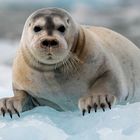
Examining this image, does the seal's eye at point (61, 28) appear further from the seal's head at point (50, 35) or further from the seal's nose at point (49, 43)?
the seal's nose at point (49, 43)

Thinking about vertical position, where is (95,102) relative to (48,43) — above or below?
below

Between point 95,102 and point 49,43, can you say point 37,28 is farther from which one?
point 95,102

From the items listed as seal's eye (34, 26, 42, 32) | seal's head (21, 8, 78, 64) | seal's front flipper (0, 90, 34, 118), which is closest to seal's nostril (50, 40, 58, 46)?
seal's head (21, 8, 78, 64)

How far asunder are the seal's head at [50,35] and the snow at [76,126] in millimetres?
380

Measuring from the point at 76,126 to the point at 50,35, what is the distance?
59cm

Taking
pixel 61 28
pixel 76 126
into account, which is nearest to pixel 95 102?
pixel 76 126

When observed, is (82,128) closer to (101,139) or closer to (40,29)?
(101,139)

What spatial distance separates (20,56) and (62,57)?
569 millimetres

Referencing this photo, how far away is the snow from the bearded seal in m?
0.15

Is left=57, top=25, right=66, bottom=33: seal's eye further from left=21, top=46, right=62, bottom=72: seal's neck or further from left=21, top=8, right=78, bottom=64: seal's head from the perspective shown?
left=21, top=46, right=62, bottom=72: seal's neck

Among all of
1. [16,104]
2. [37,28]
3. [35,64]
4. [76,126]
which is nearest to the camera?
[76,126]

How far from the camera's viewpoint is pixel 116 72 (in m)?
5.24

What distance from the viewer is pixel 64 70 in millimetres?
5090

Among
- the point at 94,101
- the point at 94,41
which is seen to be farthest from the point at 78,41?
the point at 94,101
